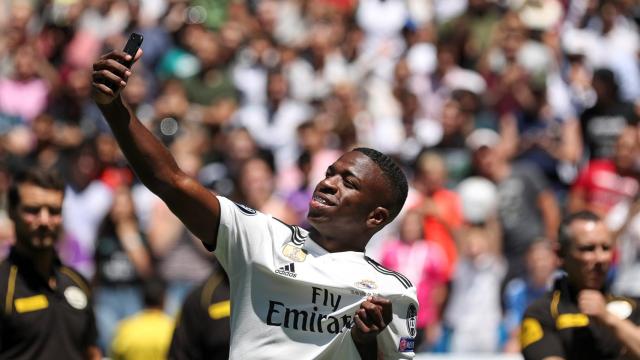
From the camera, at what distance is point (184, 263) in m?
13.1

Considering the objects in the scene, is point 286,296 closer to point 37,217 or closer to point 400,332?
point 400,332

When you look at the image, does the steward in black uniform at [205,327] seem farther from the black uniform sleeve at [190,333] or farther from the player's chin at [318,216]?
the player's chin at [318,216]

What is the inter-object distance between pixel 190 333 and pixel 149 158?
340cm

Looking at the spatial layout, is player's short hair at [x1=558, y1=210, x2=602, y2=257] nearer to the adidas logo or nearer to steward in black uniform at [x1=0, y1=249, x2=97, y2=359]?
the adidas logo

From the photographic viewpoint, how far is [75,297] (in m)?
8.13

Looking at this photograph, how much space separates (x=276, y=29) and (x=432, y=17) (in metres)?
2.15

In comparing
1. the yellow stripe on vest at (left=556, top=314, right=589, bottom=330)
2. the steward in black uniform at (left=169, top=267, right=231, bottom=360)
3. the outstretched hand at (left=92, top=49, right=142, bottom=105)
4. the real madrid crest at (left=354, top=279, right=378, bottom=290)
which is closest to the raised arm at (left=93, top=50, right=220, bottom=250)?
the outstretched hand at (left=92, top=49, right=142, bottom=105)

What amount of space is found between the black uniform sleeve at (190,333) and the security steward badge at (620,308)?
248 centimetres

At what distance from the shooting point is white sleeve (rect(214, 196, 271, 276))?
5770 mm

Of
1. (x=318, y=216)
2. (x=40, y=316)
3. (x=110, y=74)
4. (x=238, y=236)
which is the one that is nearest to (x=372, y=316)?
(x=318, y=216)

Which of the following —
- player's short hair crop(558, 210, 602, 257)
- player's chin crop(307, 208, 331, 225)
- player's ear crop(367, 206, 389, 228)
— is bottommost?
player's chin crop(307, 208, 331, 225)

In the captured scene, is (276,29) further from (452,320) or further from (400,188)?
(400,188)

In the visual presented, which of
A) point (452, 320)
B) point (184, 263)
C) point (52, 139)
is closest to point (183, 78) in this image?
point (52, 139)

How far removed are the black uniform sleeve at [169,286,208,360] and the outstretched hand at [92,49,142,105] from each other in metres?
3.60
